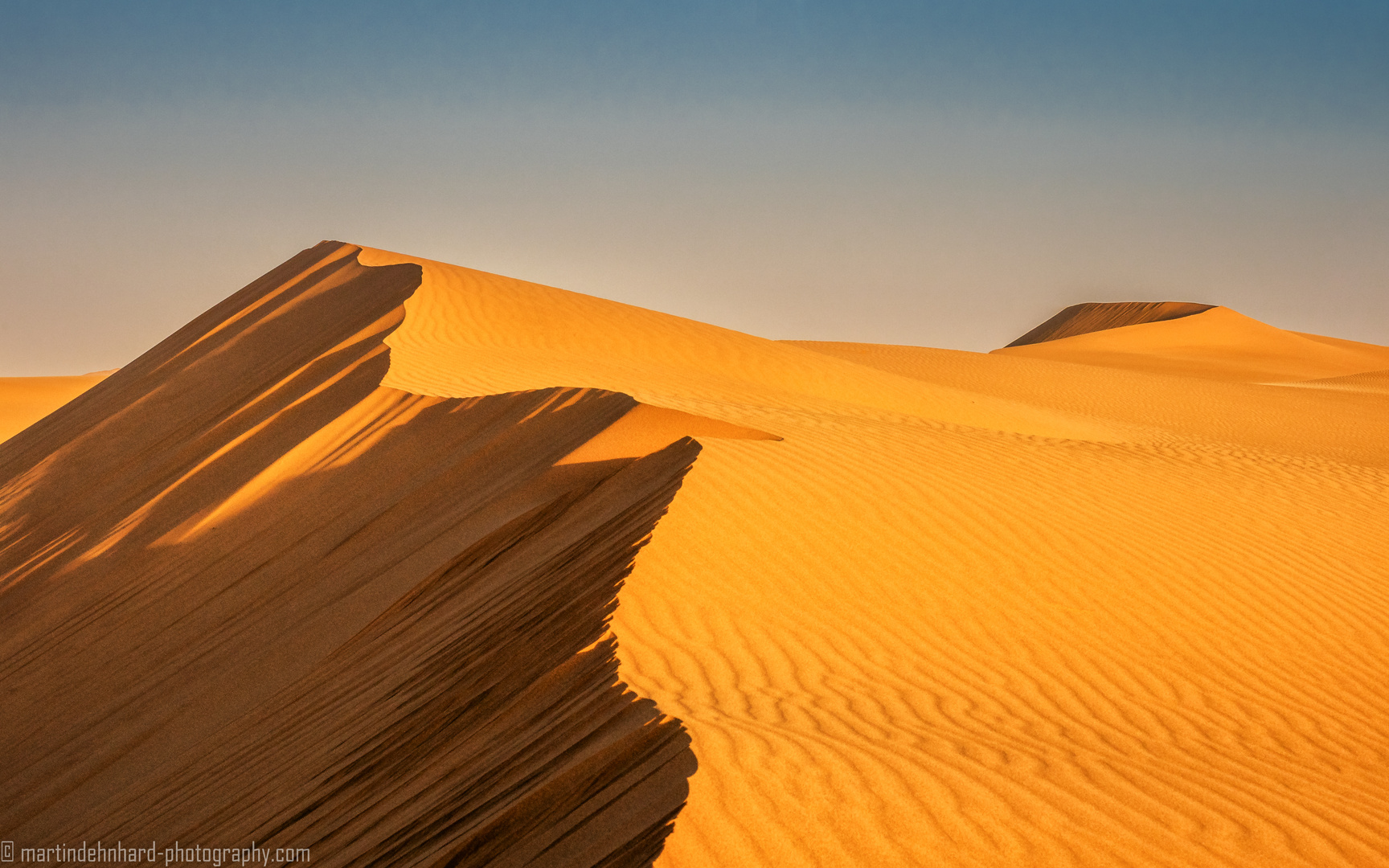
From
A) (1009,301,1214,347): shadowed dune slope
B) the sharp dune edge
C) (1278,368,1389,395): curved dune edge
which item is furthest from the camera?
(1009,301,1214,347): shadowed dune slope

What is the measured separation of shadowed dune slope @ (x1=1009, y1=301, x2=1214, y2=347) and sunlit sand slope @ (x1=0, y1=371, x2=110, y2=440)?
4535cm

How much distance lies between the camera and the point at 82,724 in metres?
6.68

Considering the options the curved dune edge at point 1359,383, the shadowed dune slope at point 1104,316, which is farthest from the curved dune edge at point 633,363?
the shadowed dune slope at point 1104,316

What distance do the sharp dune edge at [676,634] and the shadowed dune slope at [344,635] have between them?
0.09 feet

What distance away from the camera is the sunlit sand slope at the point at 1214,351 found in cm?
3709

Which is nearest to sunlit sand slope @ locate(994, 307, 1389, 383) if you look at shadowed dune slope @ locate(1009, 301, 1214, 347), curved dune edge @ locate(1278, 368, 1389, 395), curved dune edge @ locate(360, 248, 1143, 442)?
curved dune edge @ locate(1278, 368, 1389, 395)

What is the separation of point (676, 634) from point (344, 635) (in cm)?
234

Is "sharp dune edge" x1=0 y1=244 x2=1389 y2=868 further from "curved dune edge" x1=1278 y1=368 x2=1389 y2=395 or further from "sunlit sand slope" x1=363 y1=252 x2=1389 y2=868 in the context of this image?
"curved dune edge" x1=1278 y1=368 x2=1389 y2=395

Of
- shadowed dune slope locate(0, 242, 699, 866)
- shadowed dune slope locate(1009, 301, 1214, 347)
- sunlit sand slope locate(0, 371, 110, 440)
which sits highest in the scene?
shadowed dune slope locate(1009, 301, 1214, 347)

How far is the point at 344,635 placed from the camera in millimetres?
6371

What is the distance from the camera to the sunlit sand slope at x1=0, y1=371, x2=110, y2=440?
30500mm

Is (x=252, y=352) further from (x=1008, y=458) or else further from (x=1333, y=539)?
(x=1333, y=539)

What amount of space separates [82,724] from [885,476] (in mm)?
5282

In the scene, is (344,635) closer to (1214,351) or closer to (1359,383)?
(1359,383)
